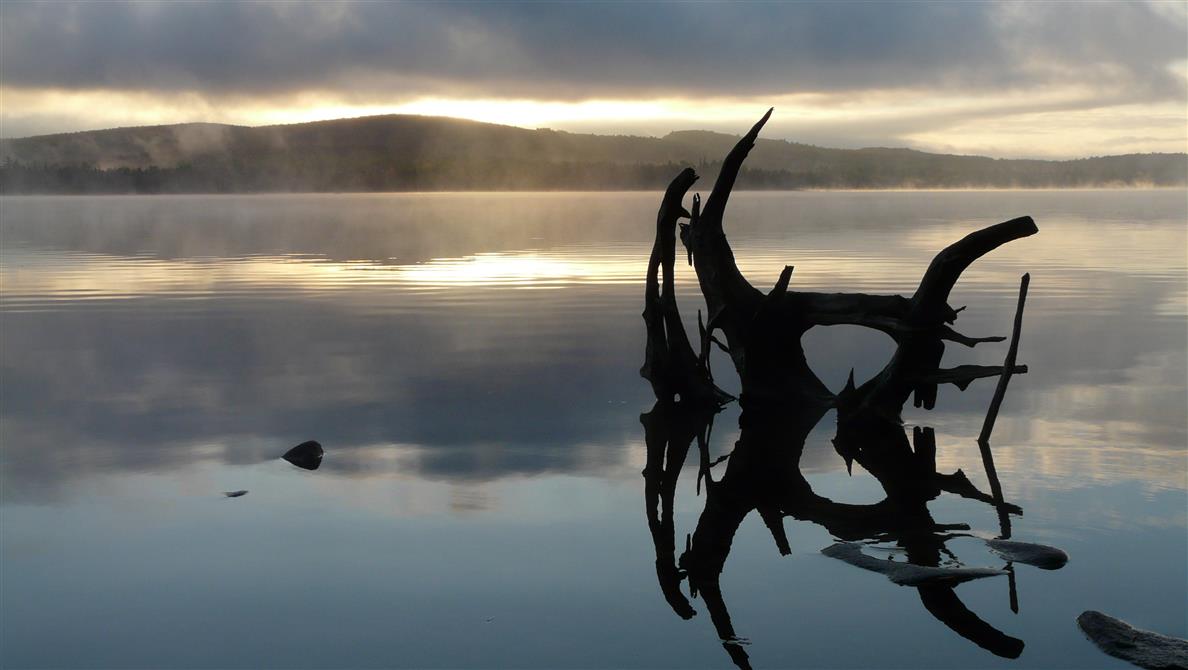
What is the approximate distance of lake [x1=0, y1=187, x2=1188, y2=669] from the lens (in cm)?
924

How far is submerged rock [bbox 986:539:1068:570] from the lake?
17 centimetres

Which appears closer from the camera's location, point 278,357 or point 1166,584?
point 1166,584

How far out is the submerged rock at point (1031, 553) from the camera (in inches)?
416

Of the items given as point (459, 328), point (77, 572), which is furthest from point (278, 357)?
point (77, 572)

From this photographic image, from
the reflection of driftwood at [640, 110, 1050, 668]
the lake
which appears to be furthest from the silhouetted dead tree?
the lake

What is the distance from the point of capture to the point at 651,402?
1881 centimetres

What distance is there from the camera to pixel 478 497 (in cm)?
1314

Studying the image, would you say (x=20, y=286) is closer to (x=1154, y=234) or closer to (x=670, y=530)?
(x=670, y=530)

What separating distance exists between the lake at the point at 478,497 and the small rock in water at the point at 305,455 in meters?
0.18

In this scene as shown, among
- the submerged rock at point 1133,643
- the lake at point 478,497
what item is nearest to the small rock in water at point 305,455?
the lake at point 478,497

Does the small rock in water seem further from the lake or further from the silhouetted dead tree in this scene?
the silhouetted dead tree

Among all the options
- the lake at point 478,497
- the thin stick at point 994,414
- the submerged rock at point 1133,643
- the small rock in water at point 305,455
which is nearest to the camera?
the submerged rock at point 1133,643

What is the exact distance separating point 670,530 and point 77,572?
5311 mm

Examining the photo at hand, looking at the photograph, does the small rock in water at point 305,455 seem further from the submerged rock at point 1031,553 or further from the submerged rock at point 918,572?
the submerged rock at point 1031,553
